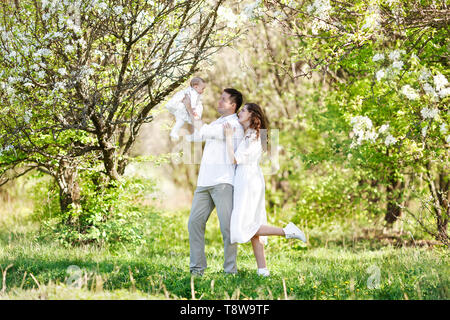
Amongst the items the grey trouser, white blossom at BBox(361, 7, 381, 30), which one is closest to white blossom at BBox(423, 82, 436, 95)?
white blossom at BBox(361, 7, 381, 30)

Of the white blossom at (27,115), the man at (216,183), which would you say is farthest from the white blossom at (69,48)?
the man at (216,183)

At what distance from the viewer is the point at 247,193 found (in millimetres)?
4938

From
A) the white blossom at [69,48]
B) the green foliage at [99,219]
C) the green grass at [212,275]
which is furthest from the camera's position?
the green foliage at [99,219]

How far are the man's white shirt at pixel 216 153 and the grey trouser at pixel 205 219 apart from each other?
0.08m

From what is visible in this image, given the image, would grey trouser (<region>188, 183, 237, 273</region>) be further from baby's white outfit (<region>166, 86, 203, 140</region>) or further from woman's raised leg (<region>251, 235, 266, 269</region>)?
baby's white outfit (<region>166, 86, 203, 140</region>)

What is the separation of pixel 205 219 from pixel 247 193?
1.70 feet

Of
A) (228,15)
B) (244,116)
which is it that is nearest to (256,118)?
(244,116)

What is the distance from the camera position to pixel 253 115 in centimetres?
508

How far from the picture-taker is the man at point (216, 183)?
5.01 m

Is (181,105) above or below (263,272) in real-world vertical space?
above

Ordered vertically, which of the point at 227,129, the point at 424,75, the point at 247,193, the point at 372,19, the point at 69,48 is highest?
the point at 372,19

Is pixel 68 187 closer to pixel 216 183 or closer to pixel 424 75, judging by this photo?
pixel 216 183

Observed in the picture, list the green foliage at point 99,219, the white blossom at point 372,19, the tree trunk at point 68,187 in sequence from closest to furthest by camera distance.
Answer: the white blossom at point 372,19 → the green foliage at point 99,219 → the tree trunk at point 68,187

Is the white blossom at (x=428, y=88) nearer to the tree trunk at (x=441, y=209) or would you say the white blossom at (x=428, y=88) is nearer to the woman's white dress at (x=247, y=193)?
the tree trunk at (x=441, y=209)
